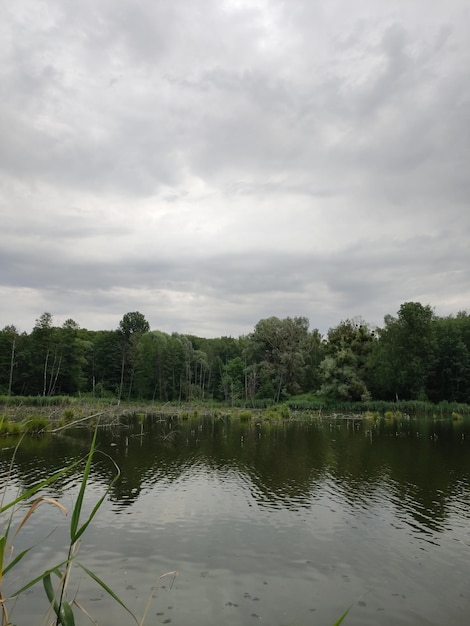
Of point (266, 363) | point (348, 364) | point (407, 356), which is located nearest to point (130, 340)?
point (266, 363)

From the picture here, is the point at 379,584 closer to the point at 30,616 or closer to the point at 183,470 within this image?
the point at 30,616

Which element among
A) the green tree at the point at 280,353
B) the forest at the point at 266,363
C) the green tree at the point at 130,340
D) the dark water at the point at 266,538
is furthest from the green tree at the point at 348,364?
the dark water at the point at 266,538

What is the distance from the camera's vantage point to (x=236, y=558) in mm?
10562

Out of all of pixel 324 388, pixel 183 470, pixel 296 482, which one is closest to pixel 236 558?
pixel 296 482

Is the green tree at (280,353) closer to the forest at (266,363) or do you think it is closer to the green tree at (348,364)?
the forest at (266,363)

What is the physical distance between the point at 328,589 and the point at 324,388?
5400cm

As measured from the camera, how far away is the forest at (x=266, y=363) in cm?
6197

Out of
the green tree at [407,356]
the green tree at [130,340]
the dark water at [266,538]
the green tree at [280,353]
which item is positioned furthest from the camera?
the green tree at [130,340]

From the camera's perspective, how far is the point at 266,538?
39.1ft

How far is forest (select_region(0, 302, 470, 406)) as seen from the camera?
203 ft

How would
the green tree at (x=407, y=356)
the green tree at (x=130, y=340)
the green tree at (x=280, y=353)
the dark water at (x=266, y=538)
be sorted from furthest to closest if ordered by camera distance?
the green tree at (x=130, y=340)
the green tree at (x=280, y=353)
the green tree at (x=407, y=356)
the dark water at (x=266, y=538)

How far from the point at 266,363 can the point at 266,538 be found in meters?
59.0

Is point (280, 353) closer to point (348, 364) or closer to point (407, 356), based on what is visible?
point (348, 364)

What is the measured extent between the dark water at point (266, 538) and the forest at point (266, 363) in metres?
35.5
